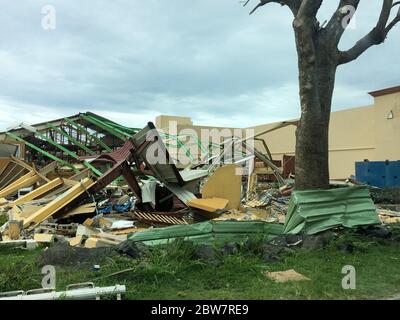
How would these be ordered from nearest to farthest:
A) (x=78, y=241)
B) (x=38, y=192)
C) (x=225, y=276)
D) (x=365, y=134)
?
(x=225, y=276) < (x=78, y=241) < (x=38, y=192) < (x=365, y=134)

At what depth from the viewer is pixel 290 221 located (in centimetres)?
833

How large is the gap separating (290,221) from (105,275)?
413cm

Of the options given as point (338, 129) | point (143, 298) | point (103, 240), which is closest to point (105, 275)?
point (143, 298)

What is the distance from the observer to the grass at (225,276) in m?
5.08

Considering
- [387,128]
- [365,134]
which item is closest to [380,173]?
[387,128]

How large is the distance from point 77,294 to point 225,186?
7.85m

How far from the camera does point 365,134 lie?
81.5ft

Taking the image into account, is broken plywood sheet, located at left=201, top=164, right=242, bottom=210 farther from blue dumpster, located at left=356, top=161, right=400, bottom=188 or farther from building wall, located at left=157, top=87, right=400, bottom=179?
building wall, located at left=157, top=87, right=400, bottom=179

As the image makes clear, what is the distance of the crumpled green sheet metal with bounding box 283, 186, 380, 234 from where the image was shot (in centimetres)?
802

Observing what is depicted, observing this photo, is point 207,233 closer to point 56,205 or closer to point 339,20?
point 56,205

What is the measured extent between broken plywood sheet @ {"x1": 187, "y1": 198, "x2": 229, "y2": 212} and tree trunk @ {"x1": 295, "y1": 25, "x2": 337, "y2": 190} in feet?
8.03

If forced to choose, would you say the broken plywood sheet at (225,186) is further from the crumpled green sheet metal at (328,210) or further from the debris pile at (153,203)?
the crumpled green sheet metal at (328,210)

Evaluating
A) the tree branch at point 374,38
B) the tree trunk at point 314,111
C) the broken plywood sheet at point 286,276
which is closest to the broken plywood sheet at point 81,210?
the tree trunk at point 314,111
